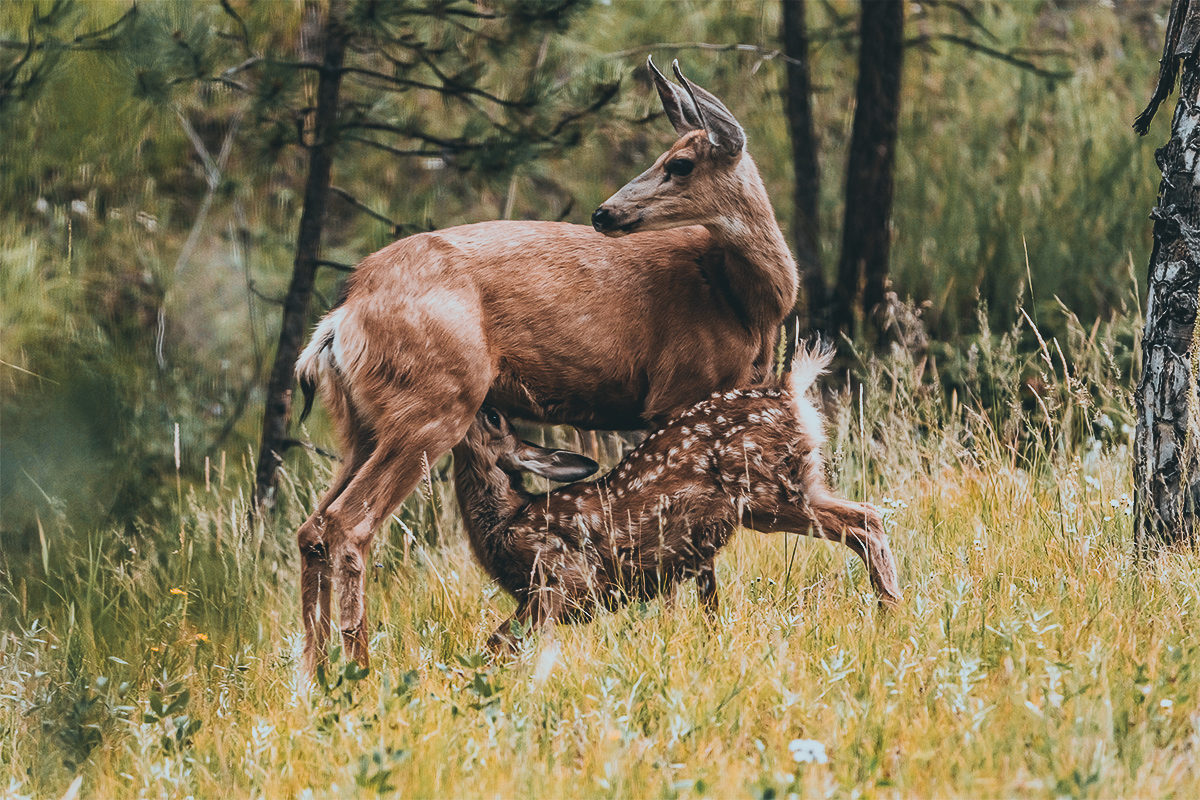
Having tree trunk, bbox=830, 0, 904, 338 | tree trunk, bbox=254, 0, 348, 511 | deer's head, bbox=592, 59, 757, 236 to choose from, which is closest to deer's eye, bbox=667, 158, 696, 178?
deer's head, bbox=592, 59, 757, 236

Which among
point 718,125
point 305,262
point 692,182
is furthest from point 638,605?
point 305,262

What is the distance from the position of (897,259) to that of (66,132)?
16.5 ft

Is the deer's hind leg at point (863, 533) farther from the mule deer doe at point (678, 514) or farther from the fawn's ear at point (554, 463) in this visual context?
the fawn's ear at point (554, 463)

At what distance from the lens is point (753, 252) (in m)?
4.66

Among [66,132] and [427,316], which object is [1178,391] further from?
[66,132]

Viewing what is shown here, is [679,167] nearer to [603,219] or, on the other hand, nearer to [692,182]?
[692,182]

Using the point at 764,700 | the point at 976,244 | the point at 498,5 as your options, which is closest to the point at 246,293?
the point at 498,5

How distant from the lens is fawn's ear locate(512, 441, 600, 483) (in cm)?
423

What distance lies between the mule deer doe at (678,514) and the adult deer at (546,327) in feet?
1.06

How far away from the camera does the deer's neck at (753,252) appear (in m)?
4.65

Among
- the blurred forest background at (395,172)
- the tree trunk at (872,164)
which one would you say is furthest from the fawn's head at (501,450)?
the tree trunk at (872,164)

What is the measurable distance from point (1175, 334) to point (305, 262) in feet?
12.3

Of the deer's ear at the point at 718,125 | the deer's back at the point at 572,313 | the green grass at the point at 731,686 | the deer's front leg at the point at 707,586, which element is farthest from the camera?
the deer's ear at the point at 718,125

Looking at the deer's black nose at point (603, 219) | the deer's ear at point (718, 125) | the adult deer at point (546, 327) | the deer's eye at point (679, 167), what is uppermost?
the deer's ear at point (718, 125)
